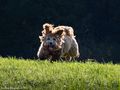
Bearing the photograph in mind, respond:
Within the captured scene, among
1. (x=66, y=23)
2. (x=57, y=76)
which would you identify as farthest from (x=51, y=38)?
(x=66, y=23)

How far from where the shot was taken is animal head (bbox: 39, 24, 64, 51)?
624 inches

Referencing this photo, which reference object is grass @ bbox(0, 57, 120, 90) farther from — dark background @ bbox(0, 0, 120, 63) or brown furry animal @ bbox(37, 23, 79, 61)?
dark background @ bbox(0, 0, 120, 63)

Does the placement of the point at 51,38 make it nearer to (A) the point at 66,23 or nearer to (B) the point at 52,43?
(B) the point at 52,43

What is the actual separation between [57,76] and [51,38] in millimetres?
4042

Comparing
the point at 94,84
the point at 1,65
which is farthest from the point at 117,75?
the point at 1,65

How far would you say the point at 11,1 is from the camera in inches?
1828

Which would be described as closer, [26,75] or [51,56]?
[26,75]

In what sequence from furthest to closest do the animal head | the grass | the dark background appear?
the dark background, the animal head, the grass

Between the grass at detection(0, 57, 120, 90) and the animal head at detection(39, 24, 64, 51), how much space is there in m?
2.17

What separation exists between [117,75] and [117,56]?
108 feet

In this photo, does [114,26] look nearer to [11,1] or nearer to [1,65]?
[11,1]

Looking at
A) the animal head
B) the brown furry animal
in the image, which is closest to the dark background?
the brown furry animal

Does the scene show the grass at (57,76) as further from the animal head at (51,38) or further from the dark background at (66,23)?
the dark background at (66,23)

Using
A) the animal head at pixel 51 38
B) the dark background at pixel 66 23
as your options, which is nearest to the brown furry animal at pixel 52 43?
the animal head at pixel 51 38
